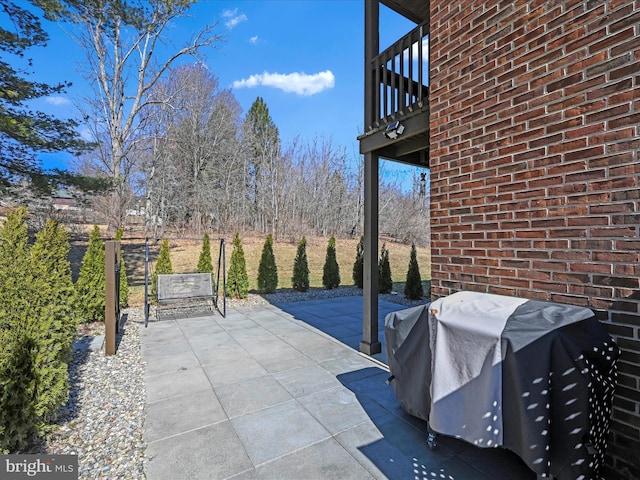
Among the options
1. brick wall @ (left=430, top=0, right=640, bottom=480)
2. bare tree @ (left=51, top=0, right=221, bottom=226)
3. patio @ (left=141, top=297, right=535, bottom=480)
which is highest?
bare tree @ (left=51, top=0, right=221, bottom=226)

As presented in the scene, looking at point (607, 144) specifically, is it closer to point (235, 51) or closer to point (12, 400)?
point (12, 400)

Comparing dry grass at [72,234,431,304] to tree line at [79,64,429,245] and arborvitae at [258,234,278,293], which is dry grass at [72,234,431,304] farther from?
tree line at [79,64,429,245]

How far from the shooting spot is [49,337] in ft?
7.76

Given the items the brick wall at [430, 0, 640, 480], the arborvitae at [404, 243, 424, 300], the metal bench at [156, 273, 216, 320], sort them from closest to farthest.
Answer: the brick wall at [430, 0, 640, 480] < the metal bench at [156, 273, 216, 320] < the arborvitae at [404, 243, 424, 300]

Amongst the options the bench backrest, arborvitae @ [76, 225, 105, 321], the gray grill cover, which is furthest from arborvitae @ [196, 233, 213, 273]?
the gray grill cover

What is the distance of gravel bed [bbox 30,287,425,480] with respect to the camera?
1.99 metres

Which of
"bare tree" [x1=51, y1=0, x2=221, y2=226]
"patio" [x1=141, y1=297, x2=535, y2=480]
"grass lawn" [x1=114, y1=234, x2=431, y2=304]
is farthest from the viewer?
"bare tree" [x1=51, y1=0, x2=221, y2=226]

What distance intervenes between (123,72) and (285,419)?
1562 centimetres

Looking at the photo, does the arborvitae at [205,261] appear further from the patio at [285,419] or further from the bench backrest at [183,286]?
the patio at [285,419]

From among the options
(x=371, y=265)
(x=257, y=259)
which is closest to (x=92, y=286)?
(x=371, y=265)

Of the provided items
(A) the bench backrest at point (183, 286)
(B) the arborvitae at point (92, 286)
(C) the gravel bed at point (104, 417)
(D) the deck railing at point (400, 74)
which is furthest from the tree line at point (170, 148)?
(D) the deck railing at point (400, 74)

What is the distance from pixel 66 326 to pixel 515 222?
371cm

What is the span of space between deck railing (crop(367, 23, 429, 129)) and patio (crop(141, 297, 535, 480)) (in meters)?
2.96

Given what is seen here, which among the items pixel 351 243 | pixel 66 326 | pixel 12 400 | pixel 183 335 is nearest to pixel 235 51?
pixel 351 243
